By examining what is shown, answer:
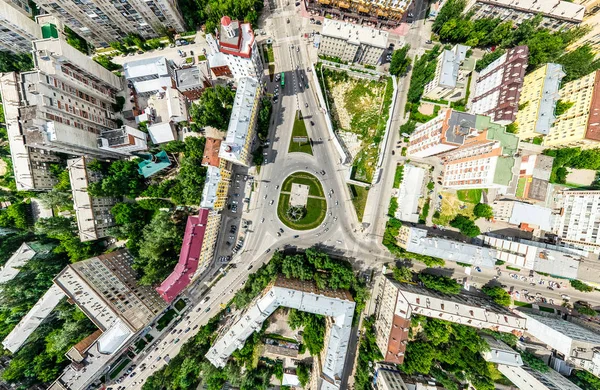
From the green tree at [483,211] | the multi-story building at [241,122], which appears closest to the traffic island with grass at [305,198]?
the multi-story building at [241,122]

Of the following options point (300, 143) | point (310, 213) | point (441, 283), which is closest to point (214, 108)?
point (300, 143)

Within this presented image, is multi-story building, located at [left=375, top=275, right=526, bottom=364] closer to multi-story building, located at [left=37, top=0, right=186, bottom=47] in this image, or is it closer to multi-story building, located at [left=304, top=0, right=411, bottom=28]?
multi-story building, located at [left=304, top=0, right=411, bottom=28]

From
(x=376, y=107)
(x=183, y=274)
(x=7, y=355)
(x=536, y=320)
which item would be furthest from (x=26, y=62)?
(x=536, y=320)

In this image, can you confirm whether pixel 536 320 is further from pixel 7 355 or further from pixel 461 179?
pixel 7 355

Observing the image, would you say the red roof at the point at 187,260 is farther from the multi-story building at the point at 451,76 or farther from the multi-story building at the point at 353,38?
the multi-story building at the point at 451,76

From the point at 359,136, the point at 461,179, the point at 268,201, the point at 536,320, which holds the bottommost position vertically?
the point at 536,320

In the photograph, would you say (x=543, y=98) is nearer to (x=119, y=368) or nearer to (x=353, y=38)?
(x=353, y=38)
